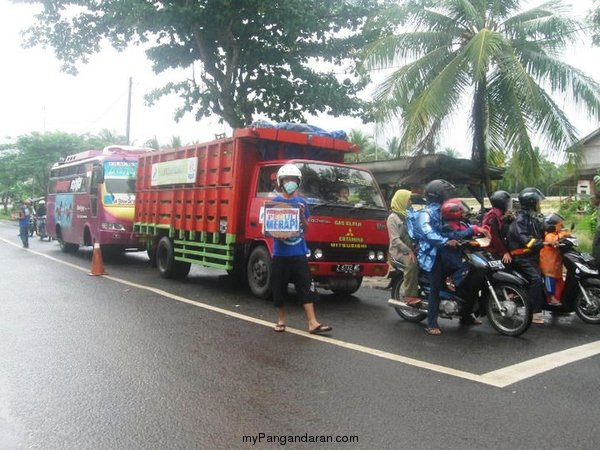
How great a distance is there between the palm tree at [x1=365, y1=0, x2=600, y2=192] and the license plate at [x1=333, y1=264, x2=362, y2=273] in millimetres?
4645

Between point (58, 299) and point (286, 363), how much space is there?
4.79m

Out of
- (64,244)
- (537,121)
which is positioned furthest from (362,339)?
(64,244)

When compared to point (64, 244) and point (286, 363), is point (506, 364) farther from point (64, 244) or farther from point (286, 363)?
point (64, 244)

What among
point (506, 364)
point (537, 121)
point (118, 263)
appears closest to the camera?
point (506, 364)

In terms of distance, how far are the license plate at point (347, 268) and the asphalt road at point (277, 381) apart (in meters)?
0.59

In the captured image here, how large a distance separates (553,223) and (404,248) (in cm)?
190

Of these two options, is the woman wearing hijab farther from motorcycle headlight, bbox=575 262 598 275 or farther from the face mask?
motorcycle headlight, bbox=575 262 598 275

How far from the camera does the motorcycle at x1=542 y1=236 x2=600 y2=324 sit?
6.75 m

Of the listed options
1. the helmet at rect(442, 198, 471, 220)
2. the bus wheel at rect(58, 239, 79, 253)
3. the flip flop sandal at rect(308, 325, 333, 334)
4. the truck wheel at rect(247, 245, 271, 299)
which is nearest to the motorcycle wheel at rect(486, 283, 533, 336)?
the helmet at rect(442, 198, 471, 220)

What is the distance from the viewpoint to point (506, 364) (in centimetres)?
497

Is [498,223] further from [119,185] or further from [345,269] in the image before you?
[119,185]

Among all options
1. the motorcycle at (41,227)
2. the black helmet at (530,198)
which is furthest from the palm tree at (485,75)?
the motorcycle at (41,227)

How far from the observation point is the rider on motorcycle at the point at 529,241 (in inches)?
259

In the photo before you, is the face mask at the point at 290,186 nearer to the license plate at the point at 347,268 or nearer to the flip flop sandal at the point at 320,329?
the flip flop sandal at the point at 320,329
